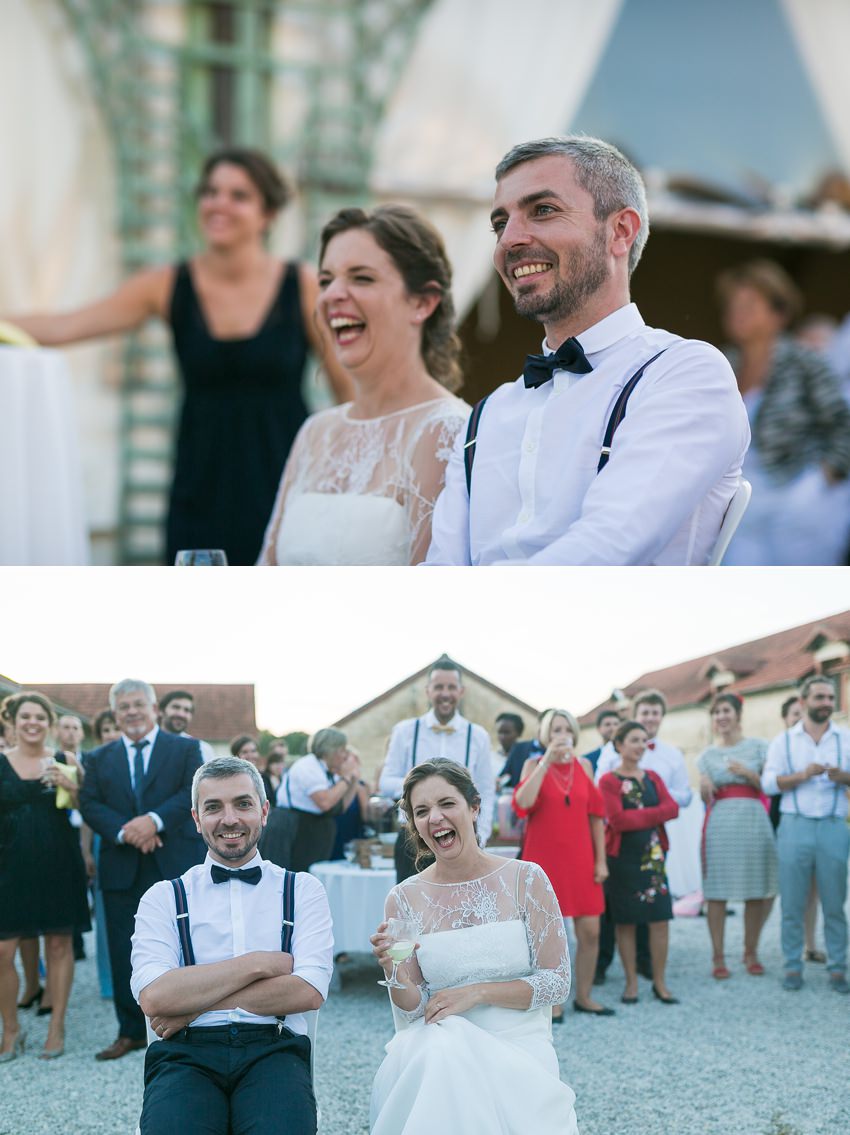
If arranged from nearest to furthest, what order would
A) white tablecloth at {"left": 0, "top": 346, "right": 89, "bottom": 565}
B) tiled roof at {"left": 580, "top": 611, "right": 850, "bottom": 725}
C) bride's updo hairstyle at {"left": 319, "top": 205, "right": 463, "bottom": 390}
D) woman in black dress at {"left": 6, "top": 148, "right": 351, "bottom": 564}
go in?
1. tiled roof at {"left": 580, "top": 611, "right": 850, "bottom": 725}
2. bride's updo hairstyle at {"left": 319, "top": 205, "right": 463, "bottom": 390}
3. white tablecloth at {"left": 0, "top": 346, "right": 89, "bottom": 565}
4. woman in black dress at {"left": 6, "top": 148, "right": 351, "bottom": 564}

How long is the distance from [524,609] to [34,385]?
1880mm

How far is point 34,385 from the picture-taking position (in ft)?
11.4

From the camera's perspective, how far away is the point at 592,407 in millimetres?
2260

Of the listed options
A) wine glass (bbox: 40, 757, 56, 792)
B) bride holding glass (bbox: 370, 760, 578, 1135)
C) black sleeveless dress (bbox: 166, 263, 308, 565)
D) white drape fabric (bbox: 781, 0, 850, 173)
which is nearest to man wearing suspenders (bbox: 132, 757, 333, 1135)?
bride holding glass (bbox: 370, 760, 578, 1135)

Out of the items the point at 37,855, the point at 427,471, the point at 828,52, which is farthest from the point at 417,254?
the point at 828,52

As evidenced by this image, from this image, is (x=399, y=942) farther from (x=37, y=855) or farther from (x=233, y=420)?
(x=233, y=420)

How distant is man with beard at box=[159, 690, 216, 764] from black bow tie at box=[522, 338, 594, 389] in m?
0.84

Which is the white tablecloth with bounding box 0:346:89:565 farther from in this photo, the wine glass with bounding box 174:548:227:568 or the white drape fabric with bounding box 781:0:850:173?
the white drape fabric with bounding box 781:0:850:173

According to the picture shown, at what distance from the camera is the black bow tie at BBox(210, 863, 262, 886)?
1.99 metres

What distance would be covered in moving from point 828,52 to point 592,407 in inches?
242

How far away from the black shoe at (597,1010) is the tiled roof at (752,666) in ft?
1.47

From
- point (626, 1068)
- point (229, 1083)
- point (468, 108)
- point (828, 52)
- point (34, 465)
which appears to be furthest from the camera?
point (828, 52)

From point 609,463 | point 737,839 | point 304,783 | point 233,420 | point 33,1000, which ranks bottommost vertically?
point 33,1000

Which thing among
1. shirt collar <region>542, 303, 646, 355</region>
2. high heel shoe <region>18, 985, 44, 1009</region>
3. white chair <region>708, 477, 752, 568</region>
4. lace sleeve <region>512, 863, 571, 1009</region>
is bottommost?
high heel shoe <region>18, 985, 44, 1009</region>
